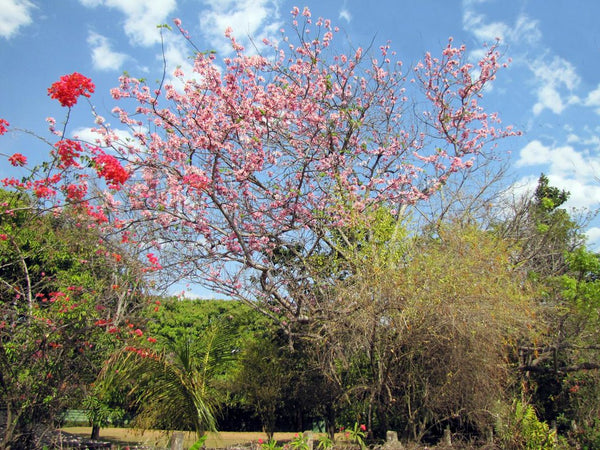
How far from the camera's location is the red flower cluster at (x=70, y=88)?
18.5 feet

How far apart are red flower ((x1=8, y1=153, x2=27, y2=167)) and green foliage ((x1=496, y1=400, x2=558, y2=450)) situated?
25.8ft

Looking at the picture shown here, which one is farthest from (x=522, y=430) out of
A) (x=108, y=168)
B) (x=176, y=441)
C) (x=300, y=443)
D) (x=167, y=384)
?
(x=108, y=168)

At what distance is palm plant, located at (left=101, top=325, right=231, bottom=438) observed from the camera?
622 cm

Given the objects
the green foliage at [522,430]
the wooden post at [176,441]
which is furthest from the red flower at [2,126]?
the green foliage at [522,430]

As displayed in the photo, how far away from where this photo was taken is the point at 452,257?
8.00 meters

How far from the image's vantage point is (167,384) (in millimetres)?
6406

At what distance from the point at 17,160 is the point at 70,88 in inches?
43.9

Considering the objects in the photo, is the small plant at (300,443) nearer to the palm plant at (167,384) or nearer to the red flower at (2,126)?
the palm plant at (167,384)

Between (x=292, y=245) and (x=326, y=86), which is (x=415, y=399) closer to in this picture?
(x=292, y=245)

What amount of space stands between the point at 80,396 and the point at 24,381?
2.76 ft

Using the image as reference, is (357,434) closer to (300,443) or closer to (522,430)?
(300,443)

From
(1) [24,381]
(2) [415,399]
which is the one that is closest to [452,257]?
(2) [415,399]

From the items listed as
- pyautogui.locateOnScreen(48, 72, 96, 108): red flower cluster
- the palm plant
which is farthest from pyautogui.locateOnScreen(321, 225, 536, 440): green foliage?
pyautogui.locateOnScreen(48, 72, 96, 108): red flower cluster

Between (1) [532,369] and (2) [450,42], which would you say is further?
(2) [450,42]
